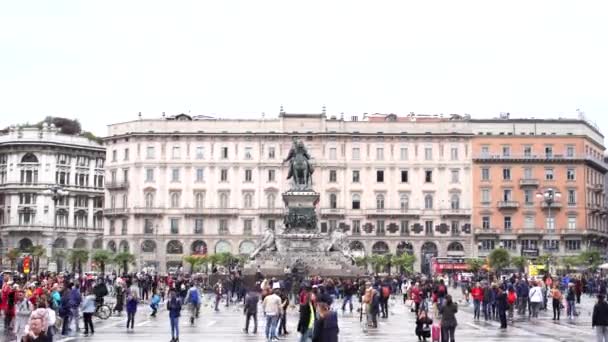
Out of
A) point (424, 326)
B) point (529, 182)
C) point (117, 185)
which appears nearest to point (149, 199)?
point (117, 185)

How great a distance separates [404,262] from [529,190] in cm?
2135

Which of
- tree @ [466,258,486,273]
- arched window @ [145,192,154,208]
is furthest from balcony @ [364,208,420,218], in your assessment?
arched window @ [145,192,154,208]

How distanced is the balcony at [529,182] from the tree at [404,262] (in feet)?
55.6

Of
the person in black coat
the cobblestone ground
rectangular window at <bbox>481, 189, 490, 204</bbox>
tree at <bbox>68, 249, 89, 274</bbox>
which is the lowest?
the cobblestone ground

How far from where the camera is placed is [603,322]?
2648cm

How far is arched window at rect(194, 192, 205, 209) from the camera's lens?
11806 centimetres

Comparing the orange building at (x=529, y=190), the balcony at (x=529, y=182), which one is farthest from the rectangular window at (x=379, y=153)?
the balcony at (x=529, y=182)

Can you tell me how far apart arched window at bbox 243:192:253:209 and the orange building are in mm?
24584

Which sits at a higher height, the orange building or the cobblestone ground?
the orange building

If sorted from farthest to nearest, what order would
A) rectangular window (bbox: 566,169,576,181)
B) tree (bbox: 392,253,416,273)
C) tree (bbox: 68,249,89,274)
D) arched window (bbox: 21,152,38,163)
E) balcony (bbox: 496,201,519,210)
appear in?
arched window (bbox: 21,152,38,163)
rectangular window (bbox: 566,169,576,181)
balcony (bbox: 496,201,519,210)
tree (bbox: 68,249,89,274)
tree (bbox: 392,253,416,273)

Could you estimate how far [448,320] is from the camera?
1050 inches

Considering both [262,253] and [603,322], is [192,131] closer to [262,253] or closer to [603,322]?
[262,253]

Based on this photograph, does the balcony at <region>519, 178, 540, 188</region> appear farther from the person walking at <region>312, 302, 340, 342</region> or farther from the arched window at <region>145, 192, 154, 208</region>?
the person walking at <region>312, 302, 340, 342</region>

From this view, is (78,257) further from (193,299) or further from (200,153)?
(193,299)
